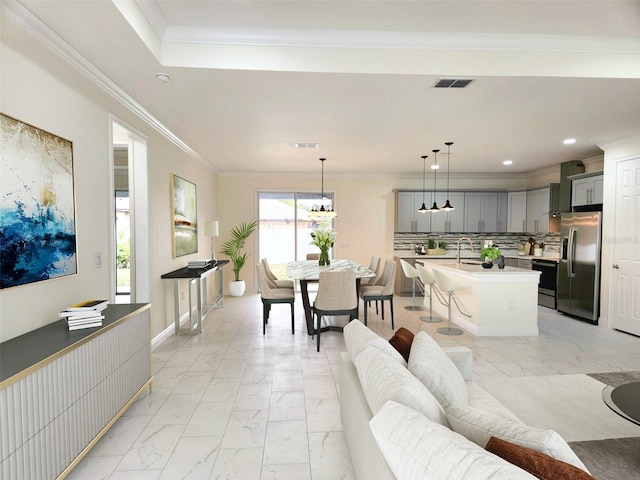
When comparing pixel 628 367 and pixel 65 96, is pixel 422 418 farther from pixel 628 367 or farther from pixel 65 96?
pixel 628 367

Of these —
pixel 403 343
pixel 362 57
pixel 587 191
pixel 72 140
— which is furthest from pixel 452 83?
pixel 587 191

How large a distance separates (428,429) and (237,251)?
681 centimetres

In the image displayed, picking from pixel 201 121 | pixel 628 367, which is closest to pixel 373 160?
pixel 201 121

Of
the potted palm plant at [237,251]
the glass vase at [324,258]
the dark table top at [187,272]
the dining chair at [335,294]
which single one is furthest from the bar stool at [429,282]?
the potted palm plant at [237,251]

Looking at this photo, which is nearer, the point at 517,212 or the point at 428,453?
the point at 428,453

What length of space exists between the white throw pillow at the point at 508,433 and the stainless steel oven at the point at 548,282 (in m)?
5.69

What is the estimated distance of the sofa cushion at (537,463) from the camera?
3.02 ft

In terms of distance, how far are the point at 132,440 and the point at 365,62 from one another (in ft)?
10.6

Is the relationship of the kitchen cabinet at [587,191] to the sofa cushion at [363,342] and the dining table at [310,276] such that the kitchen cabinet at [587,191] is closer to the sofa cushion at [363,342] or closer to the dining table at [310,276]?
the dining table at [310,276]

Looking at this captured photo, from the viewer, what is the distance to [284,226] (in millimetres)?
7957

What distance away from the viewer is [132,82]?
305 cm

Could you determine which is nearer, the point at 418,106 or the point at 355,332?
the point at 355,332

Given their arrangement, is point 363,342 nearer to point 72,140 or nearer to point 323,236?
point 72,140

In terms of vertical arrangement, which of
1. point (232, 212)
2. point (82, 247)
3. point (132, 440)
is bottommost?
point (132, 440)
